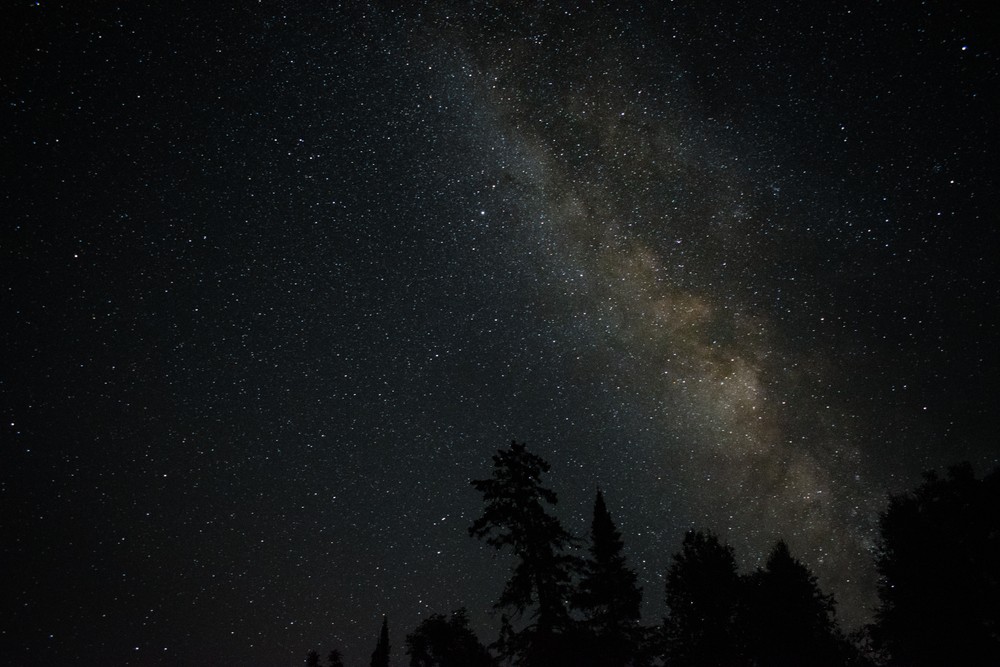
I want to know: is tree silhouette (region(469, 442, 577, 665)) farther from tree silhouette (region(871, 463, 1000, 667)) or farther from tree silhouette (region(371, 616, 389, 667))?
tree silhouette (region(371, 616, 389, 667))

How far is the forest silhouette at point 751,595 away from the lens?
1427 centimetres

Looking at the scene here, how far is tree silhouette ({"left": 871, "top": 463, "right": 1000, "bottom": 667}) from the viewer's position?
17500 millimetres

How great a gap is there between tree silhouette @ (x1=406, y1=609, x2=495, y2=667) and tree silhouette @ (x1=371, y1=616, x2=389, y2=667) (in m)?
1.94

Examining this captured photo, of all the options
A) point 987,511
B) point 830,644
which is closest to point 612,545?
point 830,644

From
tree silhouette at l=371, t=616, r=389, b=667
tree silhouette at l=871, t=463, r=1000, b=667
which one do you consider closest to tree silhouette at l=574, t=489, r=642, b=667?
tree silhouette at l=871, t=463, r=1000, b=667

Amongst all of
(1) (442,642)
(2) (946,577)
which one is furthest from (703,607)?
(1) (442,642)

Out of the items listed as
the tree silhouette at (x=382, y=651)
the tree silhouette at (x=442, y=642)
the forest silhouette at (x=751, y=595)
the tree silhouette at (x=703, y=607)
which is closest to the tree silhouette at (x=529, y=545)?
the forest silhouette at (x=751, y=595)

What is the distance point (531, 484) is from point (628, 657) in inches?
325

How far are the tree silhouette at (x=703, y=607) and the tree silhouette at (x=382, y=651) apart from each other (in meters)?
25.5

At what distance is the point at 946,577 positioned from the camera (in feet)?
61.1

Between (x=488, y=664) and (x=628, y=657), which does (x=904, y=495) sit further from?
(x=488, y=664)

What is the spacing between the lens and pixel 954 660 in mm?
17766

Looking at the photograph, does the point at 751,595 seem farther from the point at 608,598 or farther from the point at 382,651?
the point at 382,651

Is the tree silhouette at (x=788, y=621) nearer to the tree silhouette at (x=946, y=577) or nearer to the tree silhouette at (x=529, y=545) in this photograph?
the tree silhouette at (x=946, y=577)
